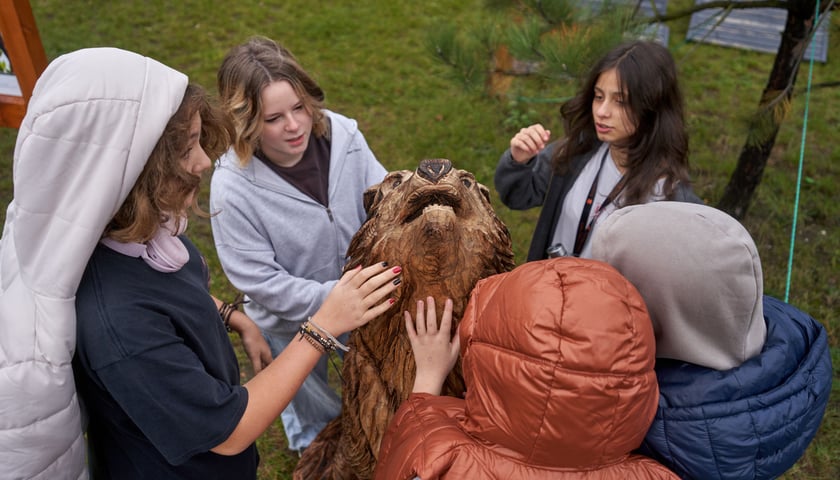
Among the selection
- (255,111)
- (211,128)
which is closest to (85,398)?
(211,128)

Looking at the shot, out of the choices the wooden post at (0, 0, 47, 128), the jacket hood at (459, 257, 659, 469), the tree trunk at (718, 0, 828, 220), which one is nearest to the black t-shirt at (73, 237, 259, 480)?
the jacket hood at (459, 257, 659, 469)

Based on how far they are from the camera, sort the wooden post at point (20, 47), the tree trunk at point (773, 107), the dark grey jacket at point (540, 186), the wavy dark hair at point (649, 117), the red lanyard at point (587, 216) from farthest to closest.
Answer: the tree trunk at point (773, 107), the wooden post at point (20, 47), the dark grey jacket at point (540, 186), the red lanyard at point (587, 216), the wavy dark hair at point (649, 117)

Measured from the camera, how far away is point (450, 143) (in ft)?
17.6

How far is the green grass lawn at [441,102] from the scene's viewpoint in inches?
164

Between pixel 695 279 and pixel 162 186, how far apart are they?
1.09 m

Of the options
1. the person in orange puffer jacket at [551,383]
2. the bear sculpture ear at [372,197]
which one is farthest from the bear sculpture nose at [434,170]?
the person in orange puffer jacket at [551,383]

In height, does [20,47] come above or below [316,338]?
above

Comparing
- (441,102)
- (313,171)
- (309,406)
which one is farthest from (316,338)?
(441,102)

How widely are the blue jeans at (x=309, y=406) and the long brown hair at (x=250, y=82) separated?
0.90 meters

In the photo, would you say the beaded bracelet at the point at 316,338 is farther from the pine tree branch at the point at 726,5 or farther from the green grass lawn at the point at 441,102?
the pine tree branch at the point at 726,5

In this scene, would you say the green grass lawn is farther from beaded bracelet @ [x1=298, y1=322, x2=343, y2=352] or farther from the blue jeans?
beaded bracelet @ [x1=298, y1=322, x2=343, y2=352]

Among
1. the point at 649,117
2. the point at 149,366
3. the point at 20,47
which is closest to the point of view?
the point at 149,366

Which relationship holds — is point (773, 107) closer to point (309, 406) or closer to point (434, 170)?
point (434, 170)

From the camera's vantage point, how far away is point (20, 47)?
3084mm
